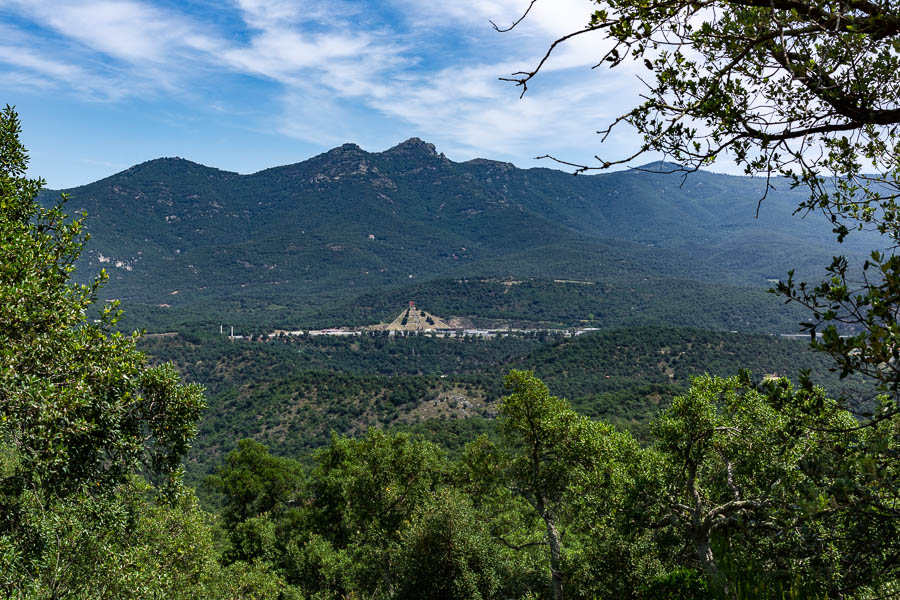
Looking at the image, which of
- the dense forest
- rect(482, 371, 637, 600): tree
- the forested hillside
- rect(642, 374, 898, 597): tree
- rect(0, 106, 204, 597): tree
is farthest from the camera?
the forested hillside

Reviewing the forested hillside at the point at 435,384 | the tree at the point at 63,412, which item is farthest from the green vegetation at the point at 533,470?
the forested hillside at the point at 435,384

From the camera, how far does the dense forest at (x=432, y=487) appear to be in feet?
10.7

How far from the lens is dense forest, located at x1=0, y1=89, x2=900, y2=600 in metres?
3.25

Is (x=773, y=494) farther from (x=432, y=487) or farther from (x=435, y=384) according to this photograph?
(x=435, y=384)

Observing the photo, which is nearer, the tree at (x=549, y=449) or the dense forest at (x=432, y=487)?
the dense forest at (x=432, y=487)

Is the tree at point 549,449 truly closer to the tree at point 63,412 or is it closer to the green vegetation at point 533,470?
the green vegetation at point 533,470

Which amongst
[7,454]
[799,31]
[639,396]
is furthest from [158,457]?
[639,396]

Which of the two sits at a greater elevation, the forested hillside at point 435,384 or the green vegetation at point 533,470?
the green vegetation at point 533,470

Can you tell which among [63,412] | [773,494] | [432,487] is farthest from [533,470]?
[432,487]

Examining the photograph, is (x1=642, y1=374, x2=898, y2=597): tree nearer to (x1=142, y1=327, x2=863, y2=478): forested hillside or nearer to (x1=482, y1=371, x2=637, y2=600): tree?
(x1=482, y1=371, x2=637, y2=600): tree

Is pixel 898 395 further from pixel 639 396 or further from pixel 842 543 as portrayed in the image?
pixel 639 396

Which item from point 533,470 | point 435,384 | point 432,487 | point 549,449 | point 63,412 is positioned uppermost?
point 63,412

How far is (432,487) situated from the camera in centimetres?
2680

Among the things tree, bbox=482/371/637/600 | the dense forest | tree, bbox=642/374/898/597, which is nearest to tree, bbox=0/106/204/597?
the dense forest
